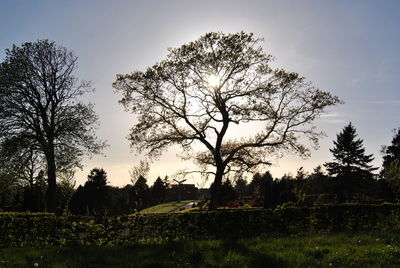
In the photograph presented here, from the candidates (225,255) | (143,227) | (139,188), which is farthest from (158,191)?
(225,255)

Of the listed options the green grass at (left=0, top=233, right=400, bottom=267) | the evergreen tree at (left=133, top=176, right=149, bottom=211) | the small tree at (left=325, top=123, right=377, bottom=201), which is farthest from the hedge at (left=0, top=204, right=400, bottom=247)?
the small tree at (left=325, top=123, right=377, bottom=201)

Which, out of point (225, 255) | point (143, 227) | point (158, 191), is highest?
point (158, 191)

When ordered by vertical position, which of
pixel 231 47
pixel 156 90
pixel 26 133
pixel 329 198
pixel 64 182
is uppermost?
pixel 231 47

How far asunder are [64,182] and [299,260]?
33.9 meters

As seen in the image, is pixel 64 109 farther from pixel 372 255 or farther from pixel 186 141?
pixel 372 255

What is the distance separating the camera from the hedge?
37.9 feet

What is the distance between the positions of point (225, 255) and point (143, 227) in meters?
4.67

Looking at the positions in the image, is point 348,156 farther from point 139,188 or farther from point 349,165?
point 139,188

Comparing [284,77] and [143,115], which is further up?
[284,77]

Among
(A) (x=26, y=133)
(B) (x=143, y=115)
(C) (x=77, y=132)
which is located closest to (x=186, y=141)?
(B) (x=143, y=115)

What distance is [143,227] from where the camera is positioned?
11961mm

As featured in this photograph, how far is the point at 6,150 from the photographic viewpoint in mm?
25938

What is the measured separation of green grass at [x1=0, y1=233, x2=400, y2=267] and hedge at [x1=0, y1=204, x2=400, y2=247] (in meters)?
1.73

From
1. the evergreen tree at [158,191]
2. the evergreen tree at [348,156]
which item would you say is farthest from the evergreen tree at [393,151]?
the evergreen tree at [158,191]
